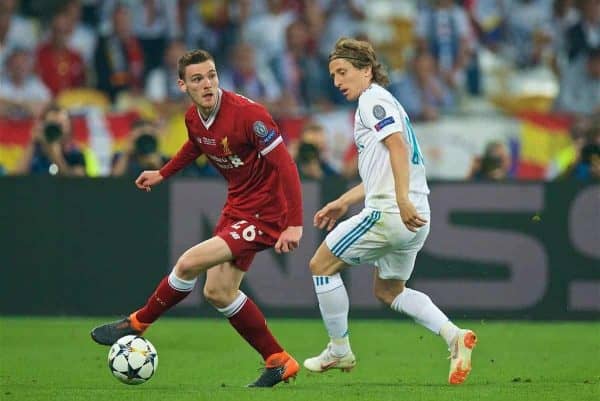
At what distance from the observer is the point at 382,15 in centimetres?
1811

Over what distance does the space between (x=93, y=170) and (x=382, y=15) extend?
5.01 m

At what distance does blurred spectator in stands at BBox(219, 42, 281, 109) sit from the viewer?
16.9 metres

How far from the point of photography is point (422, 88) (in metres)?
17.1

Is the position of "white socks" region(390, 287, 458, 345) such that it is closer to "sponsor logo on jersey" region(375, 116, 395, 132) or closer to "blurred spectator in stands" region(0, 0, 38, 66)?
"sponsor logo on jersey" region(375, 116, 395, 132)

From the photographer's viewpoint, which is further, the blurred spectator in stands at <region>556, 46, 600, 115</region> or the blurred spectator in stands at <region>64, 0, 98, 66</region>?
the blurred spectator in stands at <region>556, 46, 600, 115</region>

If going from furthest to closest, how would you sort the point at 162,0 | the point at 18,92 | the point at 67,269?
the point at 162,0, the point at 18,92, the point at 67,269

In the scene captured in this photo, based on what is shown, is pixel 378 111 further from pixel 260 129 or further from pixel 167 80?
pixel 167 80

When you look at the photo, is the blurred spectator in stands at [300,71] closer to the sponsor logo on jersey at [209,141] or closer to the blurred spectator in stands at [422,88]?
the blurred spectator in stands at [422,88]

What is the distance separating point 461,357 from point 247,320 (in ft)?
4.62

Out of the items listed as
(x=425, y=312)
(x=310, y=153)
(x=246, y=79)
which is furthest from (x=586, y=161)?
(x=425, y=312)

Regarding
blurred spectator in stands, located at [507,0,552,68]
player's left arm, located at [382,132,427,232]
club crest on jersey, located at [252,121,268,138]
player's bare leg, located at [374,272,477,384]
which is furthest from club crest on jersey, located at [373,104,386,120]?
blurred spectator in stands, located at [507,0,552,68]

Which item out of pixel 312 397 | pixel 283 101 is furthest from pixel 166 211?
pixel 312 397

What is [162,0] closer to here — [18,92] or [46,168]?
[18,92]

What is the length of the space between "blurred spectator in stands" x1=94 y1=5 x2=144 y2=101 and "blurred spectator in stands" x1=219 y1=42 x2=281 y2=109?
1083 mm
